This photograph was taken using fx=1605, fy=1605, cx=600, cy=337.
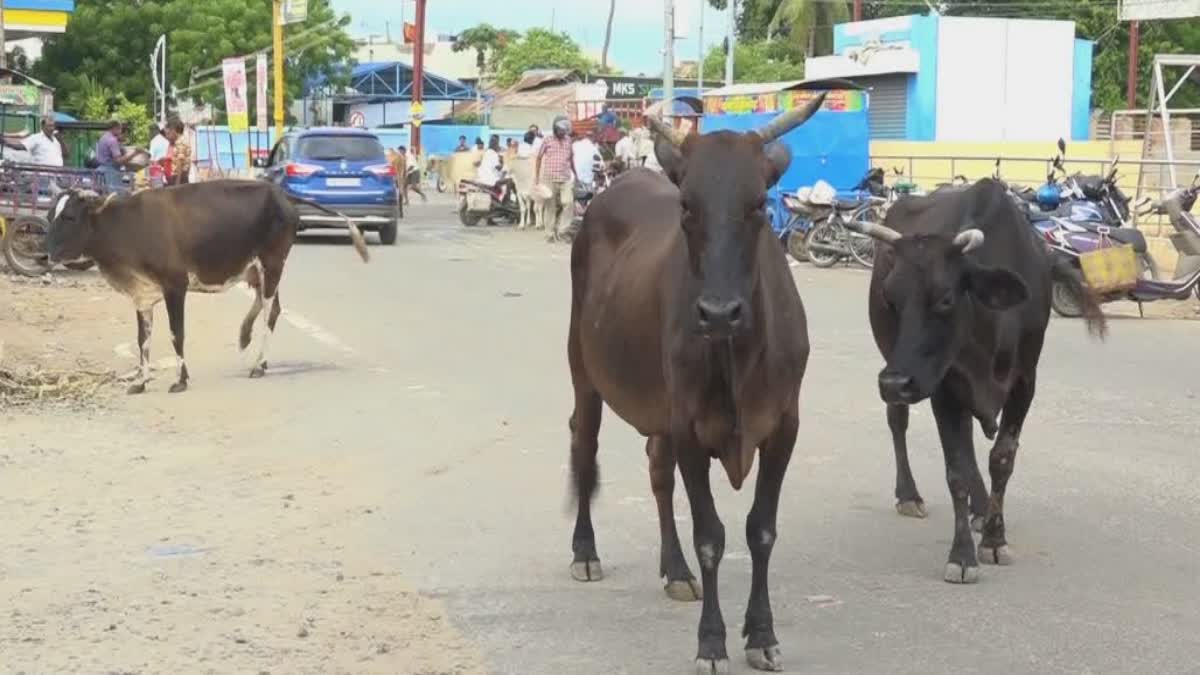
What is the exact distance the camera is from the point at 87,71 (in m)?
51.7

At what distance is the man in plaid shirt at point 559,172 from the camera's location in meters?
26.3

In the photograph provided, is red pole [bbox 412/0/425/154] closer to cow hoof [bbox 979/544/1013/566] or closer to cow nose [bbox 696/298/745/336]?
cow hoof [bbox 979/544/1013/566]

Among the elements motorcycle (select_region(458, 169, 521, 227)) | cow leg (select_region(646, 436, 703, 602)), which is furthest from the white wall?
cow leg (select_region(646, 436, 703, 602))

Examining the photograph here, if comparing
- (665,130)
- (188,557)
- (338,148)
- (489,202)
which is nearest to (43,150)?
(338,148)

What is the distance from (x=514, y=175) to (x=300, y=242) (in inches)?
224

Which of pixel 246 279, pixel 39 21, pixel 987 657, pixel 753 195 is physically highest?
pixel 39 21

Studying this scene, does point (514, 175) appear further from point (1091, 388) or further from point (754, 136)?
point (754, 136)

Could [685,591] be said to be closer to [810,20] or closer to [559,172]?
[559,172]

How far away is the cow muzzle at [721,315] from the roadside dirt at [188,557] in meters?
1.44

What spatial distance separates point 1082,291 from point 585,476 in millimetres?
2880

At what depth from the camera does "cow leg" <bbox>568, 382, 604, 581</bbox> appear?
21.4 ft

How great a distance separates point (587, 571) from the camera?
651cm

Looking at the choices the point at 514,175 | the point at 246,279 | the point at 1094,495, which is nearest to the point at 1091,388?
the point at 1094,495

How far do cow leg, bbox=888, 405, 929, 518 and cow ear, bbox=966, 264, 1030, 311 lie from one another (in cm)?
138
